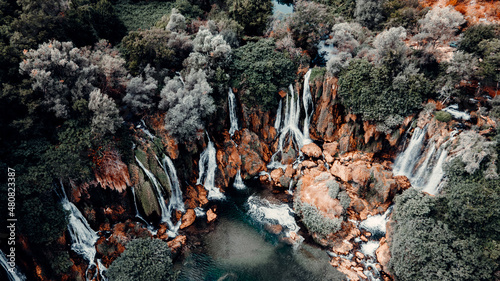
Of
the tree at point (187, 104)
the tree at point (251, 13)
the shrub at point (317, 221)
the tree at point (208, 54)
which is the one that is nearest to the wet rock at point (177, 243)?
the tree at point (187, 104)

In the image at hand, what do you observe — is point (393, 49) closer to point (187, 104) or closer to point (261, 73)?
point (261, 73)

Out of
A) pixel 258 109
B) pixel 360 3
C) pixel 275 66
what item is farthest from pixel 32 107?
pixel 360 3

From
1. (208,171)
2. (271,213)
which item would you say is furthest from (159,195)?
(271,213)

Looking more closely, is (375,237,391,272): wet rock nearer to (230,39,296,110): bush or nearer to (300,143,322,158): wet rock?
(300,143,322,158): wet rock

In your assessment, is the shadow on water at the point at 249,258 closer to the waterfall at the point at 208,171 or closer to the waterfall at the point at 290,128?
the waterfall at the point at 208,171

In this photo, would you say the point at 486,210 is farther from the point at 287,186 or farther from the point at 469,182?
the point at 287,186

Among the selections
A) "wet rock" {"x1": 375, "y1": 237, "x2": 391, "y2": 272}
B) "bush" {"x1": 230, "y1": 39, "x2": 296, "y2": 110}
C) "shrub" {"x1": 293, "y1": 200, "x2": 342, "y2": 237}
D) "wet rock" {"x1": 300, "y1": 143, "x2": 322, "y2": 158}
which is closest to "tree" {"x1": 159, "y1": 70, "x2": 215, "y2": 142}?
"bush" {"x1": 230, "y1": 39, "x2": 296, "y2": 110}
